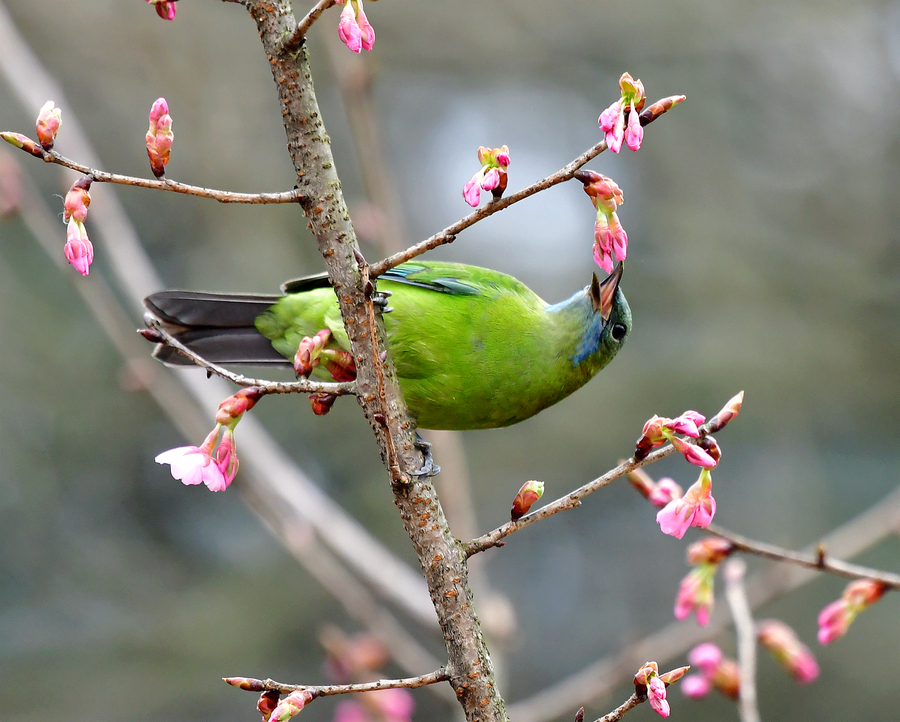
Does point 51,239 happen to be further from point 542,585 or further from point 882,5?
point 882,5

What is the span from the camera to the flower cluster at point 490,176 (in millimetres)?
1541

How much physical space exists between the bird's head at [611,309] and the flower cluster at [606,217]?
4.02 ft

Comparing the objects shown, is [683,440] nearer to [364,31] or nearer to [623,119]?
[623,119]

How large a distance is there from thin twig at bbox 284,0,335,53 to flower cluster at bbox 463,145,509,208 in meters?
0.36

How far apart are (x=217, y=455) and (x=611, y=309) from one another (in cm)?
167

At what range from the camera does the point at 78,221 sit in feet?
5.16

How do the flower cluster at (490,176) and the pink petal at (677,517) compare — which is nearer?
the flower cluster at (490,176)

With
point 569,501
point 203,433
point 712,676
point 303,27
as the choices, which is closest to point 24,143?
point 303,27

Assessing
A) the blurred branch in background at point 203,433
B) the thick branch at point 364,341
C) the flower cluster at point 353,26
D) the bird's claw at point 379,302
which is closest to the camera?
the flower cluster at point 353,26

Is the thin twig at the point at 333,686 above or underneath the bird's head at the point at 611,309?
underneath

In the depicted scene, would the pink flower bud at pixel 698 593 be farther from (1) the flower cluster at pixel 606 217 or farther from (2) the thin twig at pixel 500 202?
(2) the thin twig at pixel 500 202

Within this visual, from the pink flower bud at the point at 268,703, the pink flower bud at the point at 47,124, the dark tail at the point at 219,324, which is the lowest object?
the pink flower bud at the point at 268,703

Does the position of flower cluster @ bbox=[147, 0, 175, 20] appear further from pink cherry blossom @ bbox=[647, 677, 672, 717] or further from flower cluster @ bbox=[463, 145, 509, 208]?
pink cherry blossom @ bbox=[647, 677, 672, 717]

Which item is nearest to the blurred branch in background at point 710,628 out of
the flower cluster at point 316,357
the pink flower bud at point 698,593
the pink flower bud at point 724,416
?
the pink flower bud at point 698,593
